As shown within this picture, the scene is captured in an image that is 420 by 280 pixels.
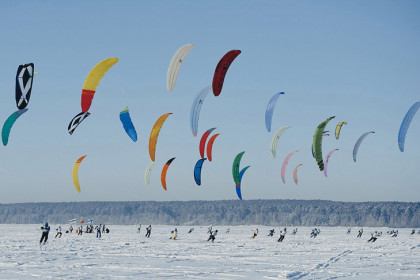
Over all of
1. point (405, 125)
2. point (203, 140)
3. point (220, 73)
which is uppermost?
point (405, 125)

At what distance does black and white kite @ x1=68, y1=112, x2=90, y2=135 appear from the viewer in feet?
62.8

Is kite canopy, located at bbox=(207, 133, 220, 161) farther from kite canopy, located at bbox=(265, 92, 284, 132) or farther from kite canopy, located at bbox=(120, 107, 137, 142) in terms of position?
kite canopy, located at bbox=(120, 107, 137, 142)

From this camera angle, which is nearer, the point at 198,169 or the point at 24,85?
the point at 24,85

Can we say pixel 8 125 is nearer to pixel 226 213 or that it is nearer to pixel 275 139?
pixel 275 139

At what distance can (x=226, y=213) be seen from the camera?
167m

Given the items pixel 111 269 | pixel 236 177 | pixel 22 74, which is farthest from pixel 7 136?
pixel 236 177

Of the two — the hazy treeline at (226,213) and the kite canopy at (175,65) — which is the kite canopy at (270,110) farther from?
the hazy treeline at (226,213)

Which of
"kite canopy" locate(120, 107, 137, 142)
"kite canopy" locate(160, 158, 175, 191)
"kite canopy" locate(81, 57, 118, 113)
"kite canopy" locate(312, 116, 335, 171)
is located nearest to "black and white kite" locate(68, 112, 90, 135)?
"kite canopy" locate(120, 107, 137, 142)

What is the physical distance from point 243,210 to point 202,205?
16.4 m

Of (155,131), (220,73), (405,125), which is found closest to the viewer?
(220,73)

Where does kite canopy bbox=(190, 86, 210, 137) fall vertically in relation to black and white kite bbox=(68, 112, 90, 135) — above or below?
above

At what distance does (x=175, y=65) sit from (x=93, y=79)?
277cm

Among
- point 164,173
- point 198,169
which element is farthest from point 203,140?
point 164,173

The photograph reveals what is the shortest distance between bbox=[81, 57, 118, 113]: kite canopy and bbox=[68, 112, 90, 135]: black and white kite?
2.09 meters
